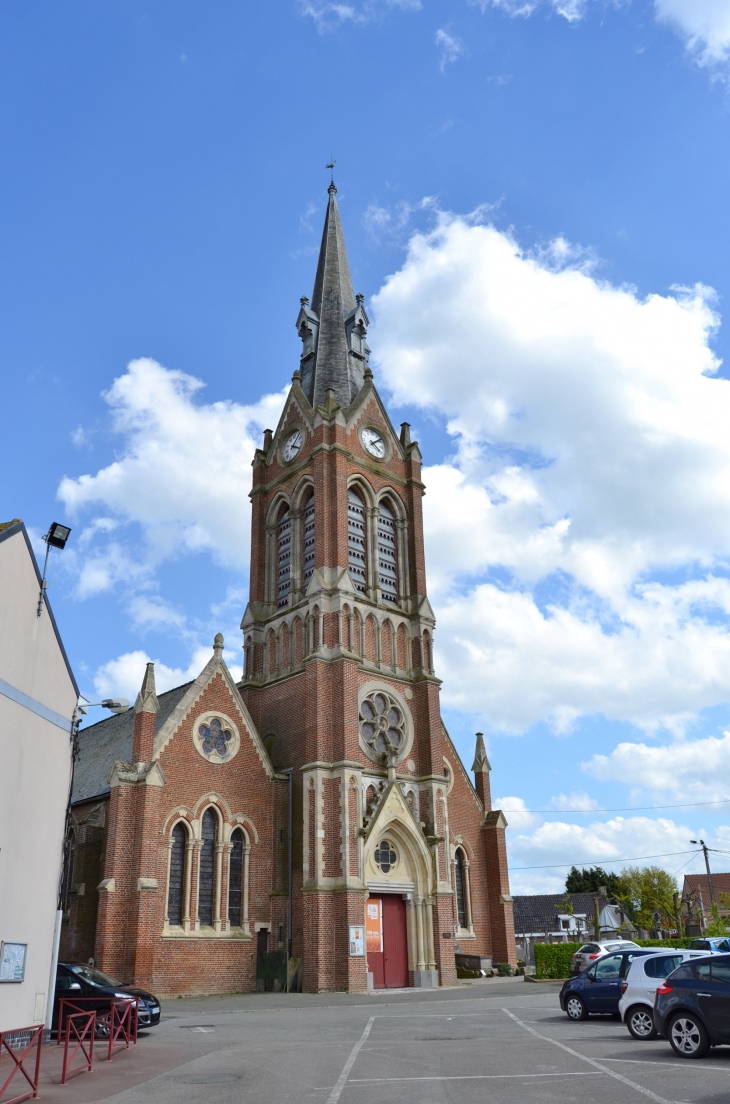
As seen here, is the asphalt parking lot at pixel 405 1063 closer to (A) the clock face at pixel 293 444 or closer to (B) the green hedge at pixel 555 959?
(B) the green hedge at pixel 555 959

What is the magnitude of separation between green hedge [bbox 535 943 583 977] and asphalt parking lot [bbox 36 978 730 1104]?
11.6 meters

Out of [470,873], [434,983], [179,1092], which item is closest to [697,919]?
[470,873]

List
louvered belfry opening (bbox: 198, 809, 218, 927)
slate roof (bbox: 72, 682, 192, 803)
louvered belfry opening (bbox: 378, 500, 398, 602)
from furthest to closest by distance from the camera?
louvered belfry opening (bbox: 378, 500, 398, 602) → slate roof (bbox: 72, 682, 192, 803) → louvered belfry opening (bbox: 198, 809, 218, 927)

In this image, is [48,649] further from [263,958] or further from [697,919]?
[697,919]

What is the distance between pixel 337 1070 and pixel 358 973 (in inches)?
753

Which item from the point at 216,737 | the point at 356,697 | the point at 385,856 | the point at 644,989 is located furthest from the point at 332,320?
the point at 644,989

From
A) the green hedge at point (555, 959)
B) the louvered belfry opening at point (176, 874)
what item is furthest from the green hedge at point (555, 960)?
the louvered belfry opening at point (176, 874)

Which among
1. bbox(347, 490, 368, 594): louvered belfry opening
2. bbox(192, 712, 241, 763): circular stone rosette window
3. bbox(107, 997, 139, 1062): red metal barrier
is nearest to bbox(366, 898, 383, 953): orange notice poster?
bbox(192, 712, 241, 763): circular stone rosette window

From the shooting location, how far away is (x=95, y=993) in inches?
797

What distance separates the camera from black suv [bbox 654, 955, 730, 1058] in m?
13.4

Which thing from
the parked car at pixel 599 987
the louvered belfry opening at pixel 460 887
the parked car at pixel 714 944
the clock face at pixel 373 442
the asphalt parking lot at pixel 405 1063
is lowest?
the asphalt parking lot at pixel 405 1063

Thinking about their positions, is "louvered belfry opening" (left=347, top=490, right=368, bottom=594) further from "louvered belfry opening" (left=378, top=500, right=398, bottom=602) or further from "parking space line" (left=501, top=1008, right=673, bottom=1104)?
"parking space line" (left=501, top=1008, right=673, bottom=1104)

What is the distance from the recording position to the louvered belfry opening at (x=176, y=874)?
31.3 metres

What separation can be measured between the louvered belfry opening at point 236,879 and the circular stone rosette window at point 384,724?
5856 millimetres
